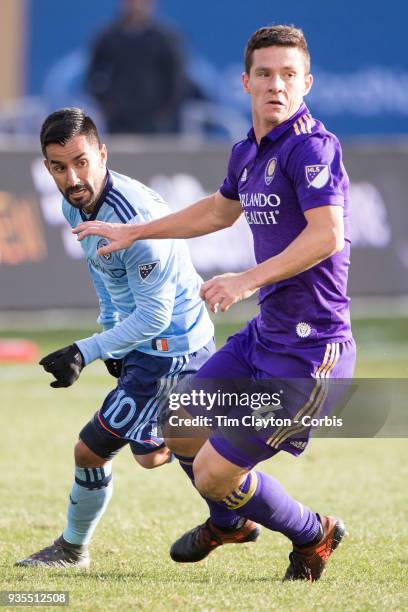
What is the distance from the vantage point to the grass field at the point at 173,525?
543 cm

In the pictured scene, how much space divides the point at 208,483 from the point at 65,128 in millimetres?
1741

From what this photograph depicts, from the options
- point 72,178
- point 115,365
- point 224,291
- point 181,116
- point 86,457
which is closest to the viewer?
point 224,291

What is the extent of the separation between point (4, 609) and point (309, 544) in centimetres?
143

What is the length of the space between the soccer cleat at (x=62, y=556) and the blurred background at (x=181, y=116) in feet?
22.3

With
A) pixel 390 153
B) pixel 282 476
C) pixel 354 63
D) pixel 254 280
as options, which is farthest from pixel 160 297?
pixel 354 63

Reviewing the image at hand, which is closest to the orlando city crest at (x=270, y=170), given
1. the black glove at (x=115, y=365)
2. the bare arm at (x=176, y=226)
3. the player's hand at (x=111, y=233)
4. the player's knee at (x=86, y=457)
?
the bare arm at (x=176, y=226)

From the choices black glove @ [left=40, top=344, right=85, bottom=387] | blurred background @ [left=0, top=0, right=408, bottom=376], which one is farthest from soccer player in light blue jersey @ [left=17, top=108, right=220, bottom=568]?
blurred background @ [left=0, top=0, right=408, bottom=376]

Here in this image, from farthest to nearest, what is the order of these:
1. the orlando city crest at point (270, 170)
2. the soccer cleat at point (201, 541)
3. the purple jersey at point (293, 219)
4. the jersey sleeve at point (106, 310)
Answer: the jersey sleeve at point (106, 310) < the soccer cleat at point (201, 541) < the orlando city crest at point (270, 170) < the purple jersey at point (293, 219)

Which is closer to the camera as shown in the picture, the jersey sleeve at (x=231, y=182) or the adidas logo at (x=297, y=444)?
the adidas logo at (x=297, y=444)

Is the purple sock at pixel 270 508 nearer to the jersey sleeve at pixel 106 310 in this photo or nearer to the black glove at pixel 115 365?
the black glove at pixel 115 365

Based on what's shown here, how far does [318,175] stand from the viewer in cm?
514

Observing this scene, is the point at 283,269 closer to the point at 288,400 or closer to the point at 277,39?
the point at 288,400

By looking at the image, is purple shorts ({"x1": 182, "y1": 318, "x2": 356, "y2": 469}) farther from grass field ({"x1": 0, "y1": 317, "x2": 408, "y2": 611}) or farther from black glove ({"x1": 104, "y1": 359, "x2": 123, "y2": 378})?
black glove ({"x1": 104, "y1": 359, "x2": 123, "y2": 378})

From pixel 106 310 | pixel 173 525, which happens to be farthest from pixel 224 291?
pixel 173 525
